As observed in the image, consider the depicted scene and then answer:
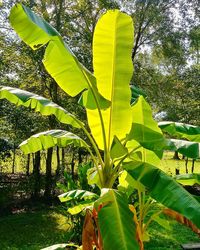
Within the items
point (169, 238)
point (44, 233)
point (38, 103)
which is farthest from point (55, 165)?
point (38, 103)

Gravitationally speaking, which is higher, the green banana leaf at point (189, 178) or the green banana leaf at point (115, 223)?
the green banana leaf at point (189, 178)

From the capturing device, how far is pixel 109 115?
140 inches

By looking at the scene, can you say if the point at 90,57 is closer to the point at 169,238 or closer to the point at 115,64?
the point at 169,238

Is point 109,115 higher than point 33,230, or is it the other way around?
point 109,115

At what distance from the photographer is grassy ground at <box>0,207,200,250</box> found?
8.18 meters

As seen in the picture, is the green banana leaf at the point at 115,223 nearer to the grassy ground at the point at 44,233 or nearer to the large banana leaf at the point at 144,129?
the large banana leaf at the point at 144,129

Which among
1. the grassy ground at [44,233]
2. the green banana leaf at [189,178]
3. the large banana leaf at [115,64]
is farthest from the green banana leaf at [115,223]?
the grassy ground at [44,233]

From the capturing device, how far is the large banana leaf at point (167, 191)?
2654mm

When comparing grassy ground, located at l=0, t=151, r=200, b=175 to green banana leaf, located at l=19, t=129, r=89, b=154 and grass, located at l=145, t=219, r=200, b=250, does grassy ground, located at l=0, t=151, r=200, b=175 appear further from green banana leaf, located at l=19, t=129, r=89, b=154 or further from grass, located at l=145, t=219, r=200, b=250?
green banana leaf, located at l=19, t=129, r=89, b=154

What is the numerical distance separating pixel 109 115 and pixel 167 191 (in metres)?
1.02

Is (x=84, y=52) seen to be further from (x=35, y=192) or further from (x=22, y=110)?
(x=35, y=192)

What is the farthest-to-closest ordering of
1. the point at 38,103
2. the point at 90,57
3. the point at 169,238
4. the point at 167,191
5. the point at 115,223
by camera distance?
1. the point at 90,57
2. the point at 169,238
3. the point at 38,103
4. the point at 167,191
5. the point at 115,223

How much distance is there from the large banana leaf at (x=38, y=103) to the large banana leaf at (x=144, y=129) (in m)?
0.58

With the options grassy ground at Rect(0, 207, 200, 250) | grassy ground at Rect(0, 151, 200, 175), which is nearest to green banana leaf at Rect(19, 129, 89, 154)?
grassy ground at Rect(0, 207, 200, 250)
